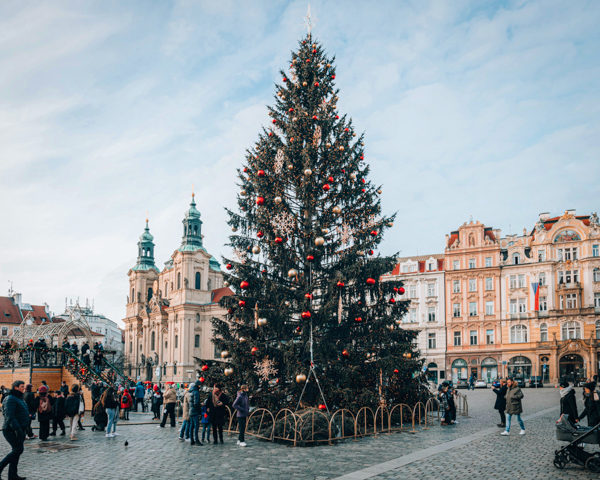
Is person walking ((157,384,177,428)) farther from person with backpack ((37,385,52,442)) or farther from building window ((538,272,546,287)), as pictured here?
building window ((538,272,546,287))

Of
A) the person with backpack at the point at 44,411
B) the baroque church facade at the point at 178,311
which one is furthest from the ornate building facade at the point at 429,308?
the person with backpack at the point at 44,411

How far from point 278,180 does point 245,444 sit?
337 inches

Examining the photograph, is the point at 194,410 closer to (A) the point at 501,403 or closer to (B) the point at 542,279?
(A) the point at 501,403

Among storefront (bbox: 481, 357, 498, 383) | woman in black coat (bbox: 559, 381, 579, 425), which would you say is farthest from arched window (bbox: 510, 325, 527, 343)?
woman in black coat (bbox: 559, 381, 579, 425)

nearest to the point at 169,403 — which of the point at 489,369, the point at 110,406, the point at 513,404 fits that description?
the point at 110,406

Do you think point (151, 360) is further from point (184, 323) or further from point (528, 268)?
point (528, 268)

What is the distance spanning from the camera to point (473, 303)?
6500 centimetres

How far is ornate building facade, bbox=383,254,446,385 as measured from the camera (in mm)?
66500

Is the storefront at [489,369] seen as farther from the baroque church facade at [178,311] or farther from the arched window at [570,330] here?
the baroque church facade at [178,311]

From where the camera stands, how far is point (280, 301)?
17797 mm

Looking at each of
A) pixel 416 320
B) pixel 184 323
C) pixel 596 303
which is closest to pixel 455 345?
pixel 416 320

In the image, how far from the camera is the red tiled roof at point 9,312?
101812 mm

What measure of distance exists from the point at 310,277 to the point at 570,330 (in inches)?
1979

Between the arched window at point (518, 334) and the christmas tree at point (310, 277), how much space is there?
46845 millimetres
